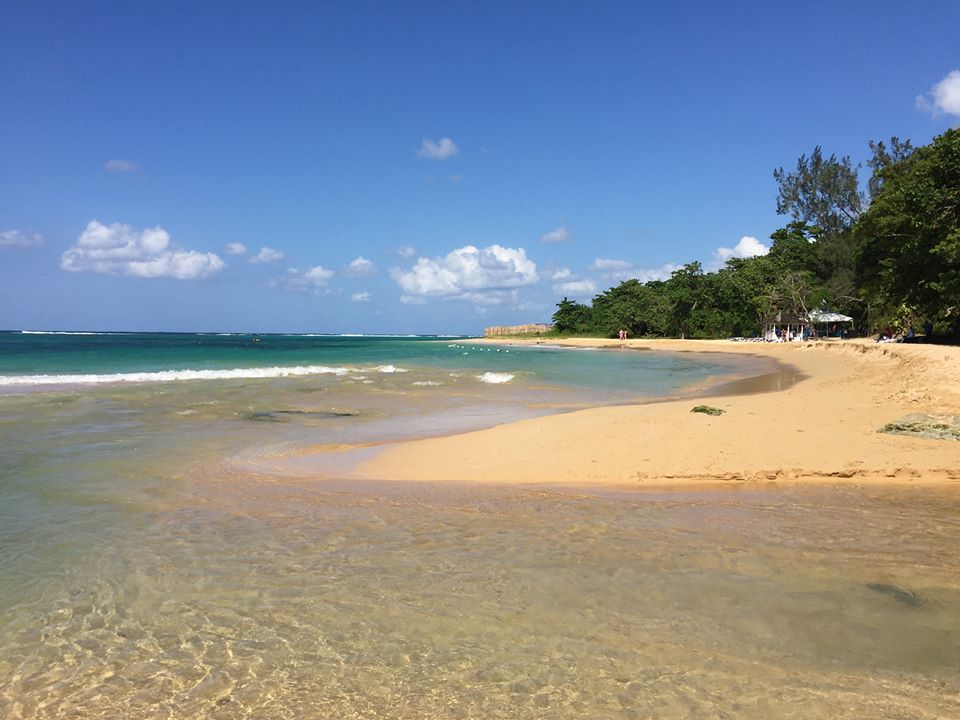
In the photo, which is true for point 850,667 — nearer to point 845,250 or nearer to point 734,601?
point 734,601

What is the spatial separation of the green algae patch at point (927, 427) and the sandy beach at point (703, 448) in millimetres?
204

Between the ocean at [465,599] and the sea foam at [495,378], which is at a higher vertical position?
the sea foam at [495,378]

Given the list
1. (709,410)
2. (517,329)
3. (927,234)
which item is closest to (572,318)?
(517,329)

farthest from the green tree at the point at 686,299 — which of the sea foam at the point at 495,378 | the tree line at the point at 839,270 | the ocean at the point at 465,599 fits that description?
the ocean at the point at 465,599

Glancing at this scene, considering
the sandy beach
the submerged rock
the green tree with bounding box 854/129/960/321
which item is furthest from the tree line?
the submerged rock

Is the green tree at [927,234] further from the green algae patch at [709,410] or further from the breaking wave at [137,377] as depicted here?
the breaking wave at [137,377]

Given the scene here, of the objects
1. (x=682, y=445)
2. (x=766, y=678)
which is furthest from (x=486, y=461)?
(x=766, y=678)

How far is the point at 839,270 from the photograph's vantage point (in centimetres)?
6569

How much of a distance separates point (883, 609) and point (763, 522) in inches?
77.5

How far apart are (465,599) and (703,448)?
6.33 meters

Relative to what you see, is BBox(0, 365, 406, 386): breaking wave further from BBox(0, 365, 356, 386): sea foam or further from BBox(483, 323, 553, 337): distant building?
BBox(483, 323, 553, 337): distant building

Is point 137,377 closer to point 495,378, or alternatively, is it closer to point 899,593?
point 495,378

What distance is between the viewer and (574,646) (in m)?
3.55

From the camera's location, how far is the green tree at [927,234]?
28.3 metres
